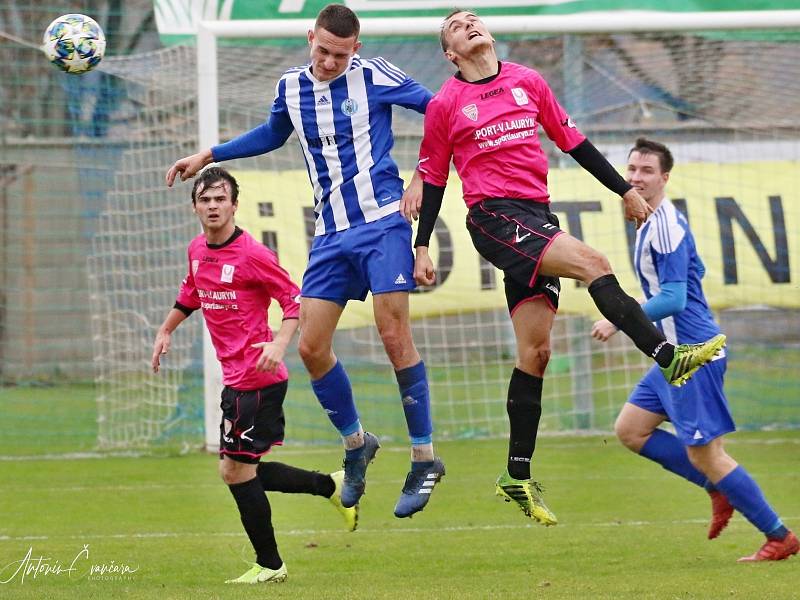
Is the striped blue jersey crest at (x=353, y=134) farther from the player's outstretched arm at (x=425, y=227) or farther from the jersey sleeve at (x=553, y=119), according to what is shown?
the jersey sleeve at (x=553, y=119)

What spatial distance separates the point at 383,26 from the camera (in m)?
13.3

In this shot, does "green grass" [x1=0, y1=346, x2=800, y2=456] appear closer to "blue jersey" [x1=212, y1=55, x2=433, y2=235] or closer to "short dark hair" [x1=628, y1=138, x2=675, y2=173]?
"short dark hair" [x1=628, y1=138, x2=675, y2=173]

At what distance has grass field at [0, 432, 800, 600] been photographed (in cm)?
732

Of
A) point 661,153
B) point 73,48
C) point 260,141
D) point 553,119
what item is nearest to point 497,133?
point 553,119

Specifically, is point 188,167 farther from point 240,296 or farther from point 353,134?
point 353,134

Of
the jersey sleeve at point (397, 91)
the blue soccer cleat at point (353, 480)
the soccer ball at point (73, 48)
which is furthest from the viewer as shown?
the soccer ball at point (73, 48)

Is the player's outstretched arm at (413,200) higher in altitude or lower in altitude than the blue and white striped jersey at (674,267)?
higher

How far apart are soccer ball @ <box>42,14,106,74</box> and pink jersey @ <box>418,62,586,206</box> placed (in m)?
2.57

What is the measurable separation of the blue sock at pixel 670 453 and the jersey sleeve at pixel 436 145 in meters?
2.74

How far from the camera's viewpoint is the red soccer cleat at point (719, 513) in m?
8.62

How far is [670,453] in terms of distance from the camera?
879 centimetres

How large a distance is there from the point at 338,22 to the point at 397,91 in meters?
0.52

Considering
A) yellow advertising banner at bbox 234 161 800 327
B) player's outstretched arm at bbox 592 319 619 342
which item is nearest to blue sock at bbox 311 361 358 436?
player's outstretched arm at bbox 592 319 619 342

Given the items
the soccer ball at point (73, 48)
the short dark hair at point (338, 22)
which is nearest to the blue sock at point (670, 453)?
the short dark hair at point (338, 22)
